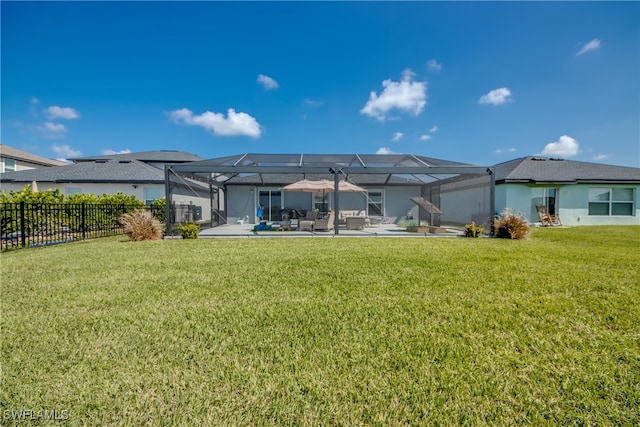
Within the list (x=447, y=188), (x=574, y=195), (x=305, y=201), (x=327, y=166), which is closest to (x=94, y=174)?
(x=305, y=201)

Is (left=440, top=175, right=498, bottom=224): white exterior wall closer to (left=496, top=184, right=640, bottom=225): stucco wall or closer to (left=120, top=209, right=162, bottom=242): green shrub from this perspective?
(left=496, top=184, right=640, bottom=225): stucco wall

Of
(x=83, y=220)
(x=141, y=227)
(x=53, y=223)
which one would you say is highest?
(x=83, y=220)

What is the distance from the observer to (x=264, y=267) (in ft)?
18.7

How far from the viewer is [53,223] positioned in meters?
9.96

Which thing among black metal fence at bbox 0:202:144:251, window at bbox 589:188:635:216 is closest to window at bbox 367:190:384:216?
window at bbox 589:188:635:216

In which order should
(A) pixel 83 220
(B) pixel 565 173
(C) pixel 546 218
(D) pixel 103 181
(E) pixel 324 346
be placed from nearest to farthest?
(E) pixel 324 346 → (A) pixel 83 220 → (C) pixel 546 218 → (B) pixel 565 173 → (D) pixel 103 181

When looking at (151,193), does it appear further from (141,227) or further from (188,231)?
(188,231)

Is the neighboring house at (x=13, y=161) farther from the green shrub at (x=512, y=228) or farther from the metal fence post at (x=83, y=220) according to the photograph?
the green shrub at (x=512, y=228)

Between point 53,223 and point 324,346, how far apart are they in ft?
41.6

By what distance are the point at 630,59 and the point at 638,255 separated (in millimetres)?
12710

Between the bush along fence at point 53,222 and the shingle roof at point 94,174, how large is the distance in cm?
690

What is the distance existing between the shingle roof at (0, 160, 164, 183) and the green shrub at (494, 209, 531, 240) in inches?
789

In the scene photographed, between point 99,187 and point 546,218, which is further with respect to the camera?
point 99,187

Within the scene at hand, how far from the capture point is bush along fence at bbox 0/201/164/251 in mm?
8453
